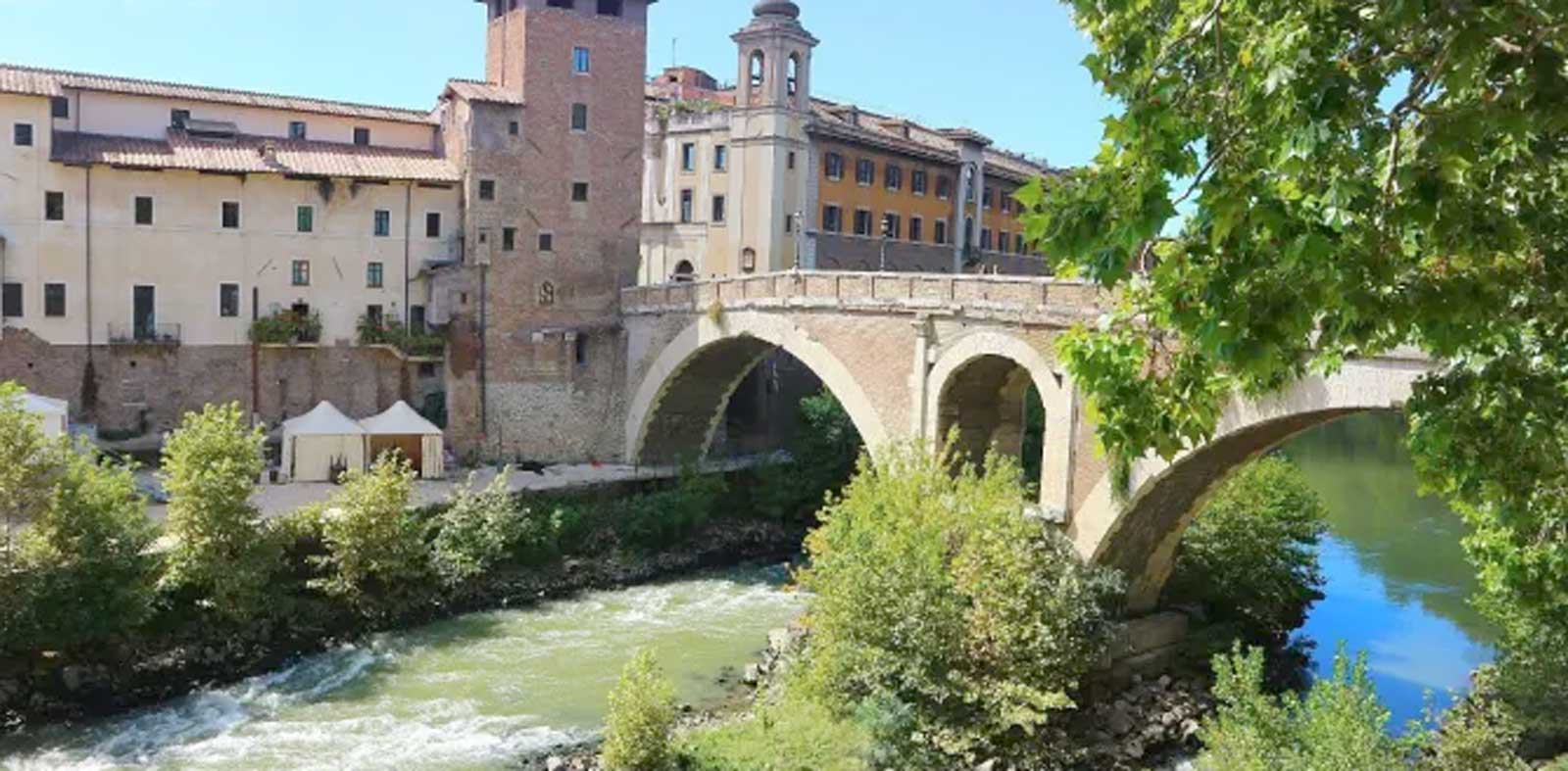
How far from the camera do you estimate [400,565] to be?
2320 centimetres

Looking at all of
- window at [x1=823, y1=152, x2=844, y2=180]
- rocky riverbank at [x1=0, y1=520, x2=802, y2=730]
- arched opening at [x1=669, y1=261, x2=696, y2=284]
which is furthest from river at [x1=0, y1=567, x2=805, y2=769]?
window at [x1=823, y1=152, x2=844, y2=180]

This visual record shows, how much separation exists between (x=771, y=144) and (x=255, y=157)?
14.5 metres

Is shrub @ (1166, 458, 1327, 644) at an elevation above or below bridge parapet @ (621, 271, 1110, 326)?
below

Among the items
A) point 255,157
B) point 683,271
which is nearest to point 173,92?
point 255,157

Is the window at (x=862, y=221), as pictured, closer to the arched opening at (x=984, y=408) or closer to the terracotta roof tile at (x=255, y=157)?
the terracotta roof tile at (x=255, y=157)

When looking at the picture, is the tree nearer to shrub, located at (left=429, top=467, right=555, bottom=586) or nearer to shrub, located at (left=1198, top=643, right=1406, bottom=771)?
shrub, located at (left=1198, top=643, right=1406, bottom=771)

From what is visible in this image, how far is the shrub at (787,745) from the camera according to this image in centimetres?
1552

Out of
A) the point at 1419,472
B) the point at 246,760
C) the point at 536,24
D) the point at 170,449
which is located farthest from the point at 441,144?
the point at 1419,472

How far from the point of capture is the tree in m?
5.21

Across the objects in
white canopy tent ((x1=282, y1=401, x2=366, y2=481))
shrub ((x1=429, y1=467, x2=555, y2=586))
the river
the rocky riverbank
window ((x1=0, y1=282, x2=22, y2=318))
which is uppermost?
window ((x1=0, y1=282, x2=22, y2=318))

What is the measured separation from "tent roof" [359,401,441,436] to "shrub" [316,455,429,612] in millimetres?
6427

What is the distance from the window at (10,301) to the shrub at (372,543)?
10672 mm

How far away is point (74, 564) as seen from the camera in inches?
741

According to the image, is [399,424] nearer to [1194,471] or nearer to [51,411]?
[51,411]
